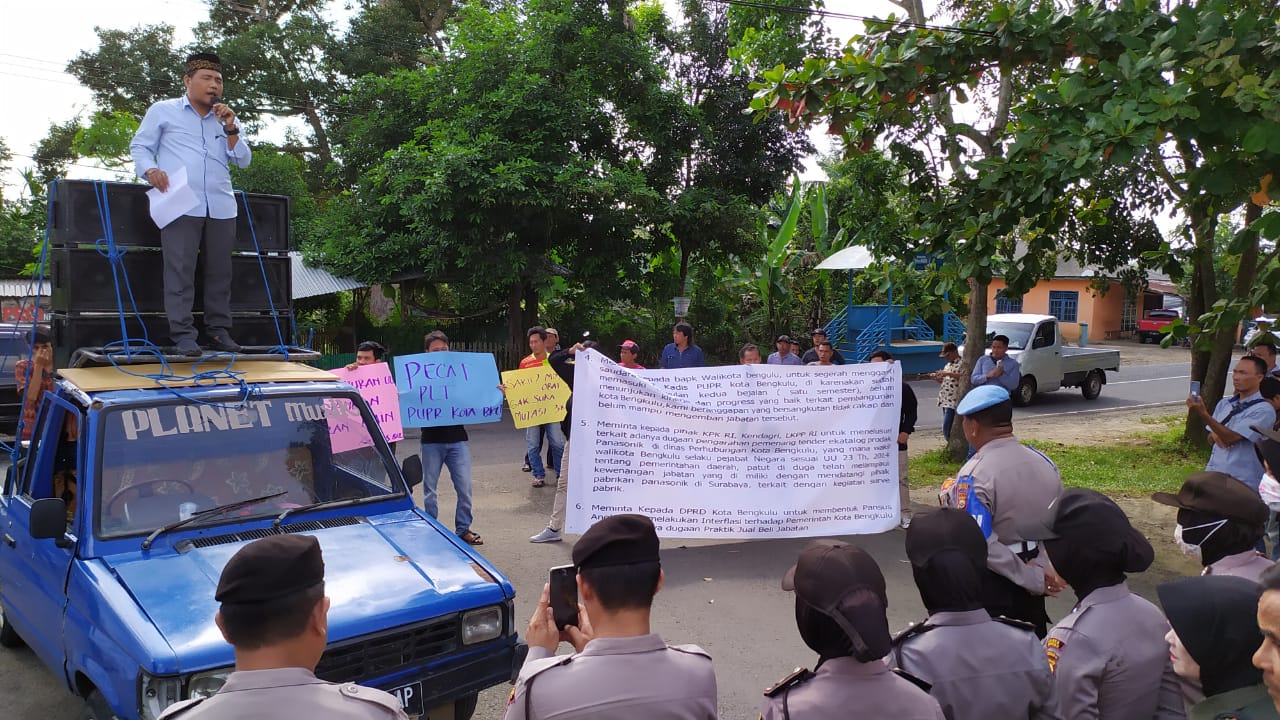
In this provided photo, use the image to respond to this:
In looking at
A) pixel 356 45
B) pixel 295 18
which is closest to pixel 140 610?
pixel 356 45

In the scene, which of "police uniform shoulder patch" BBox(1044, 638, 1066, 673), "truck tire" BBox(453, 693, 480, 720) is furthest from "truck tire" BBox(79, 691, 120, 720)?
"police uniform shoulder patch" BBox(1044, 638, 1066, 673)

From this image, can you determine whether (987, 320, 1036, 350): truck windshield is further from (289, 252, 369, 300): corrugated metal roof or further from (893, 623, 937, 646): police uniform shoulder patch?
(893, 623, 937, 646): police uniform shoulder patch

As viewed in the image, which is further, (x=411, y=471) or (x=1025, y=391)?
(x=1025, y=391)

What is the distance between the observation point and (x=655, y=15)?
18031mm

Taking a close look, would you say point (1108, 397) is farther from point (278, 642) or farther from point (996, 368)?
point (278, 642)

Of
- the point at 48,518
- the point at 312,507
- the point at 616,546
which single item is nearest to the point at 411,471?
the point at 312,507

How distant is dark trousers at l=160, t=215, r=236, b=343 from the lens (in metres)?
4.88

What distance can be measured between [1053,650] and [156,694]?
2.99 meters

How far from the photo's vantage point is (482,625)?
3.80m

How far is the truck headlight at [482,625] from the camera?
3746 millimetres

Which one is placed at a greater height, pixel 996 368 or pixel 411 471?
pixel 996 368

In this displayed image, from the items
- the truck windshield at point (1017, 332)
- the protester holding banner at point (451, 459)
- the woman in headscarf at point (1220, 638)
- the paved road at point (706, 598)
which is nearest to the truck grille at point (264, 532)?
the paved road at point (706, 598)

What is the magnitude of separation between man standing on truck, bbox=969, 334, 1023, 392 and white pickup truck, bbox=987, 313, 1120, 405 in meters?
6.34

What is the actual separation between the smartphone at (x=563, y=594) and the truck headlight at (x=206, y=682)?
5.19 feet
